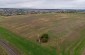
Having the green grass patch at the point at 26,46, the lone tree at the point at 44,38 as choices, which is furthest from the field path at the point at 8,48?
the lone tree at the point at 44,38

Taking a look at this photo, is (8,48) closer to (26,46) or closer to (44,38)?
(26,46)

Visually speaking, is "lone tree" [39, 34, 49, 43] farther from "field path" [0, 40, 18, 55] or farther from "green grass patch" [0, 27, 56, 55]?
"field path" [0, 40, 18, 55]

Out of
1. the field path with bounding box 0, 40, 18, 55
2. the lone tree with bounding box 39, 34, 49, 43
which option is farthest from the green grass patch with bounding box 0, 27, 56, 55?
the lone tree with bounding box 39, 34, 49, 43

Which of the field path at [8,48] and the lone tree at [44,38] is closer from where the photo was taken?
the field path at [8,48]

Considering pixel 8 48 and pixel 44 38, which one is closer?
pixel 8 48

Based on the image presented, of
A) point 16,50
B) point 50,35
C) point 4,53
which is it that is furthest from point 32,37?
point 4,53

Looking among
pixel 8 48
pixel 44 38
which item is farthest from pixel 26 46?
pixel 44 38

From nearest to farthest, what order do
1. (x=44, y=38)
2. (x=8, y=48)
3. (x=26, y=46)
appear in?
(x=8, y=48)
(x=26, y=46)
(x=44, y=38)

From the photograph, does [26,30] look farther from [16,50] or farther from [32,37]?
[16,50]

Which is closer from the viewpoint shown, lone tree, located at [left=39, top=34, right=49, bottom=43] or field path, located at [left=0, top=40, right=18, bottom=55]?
field path, located at [left=0, top=40, right=18, bottom=55]

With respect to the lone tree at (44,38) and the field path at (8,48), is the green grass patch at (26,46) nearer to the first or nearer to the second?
the field path at (8,48)

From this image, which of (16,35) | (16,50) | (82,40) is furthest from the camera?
(16,35)
